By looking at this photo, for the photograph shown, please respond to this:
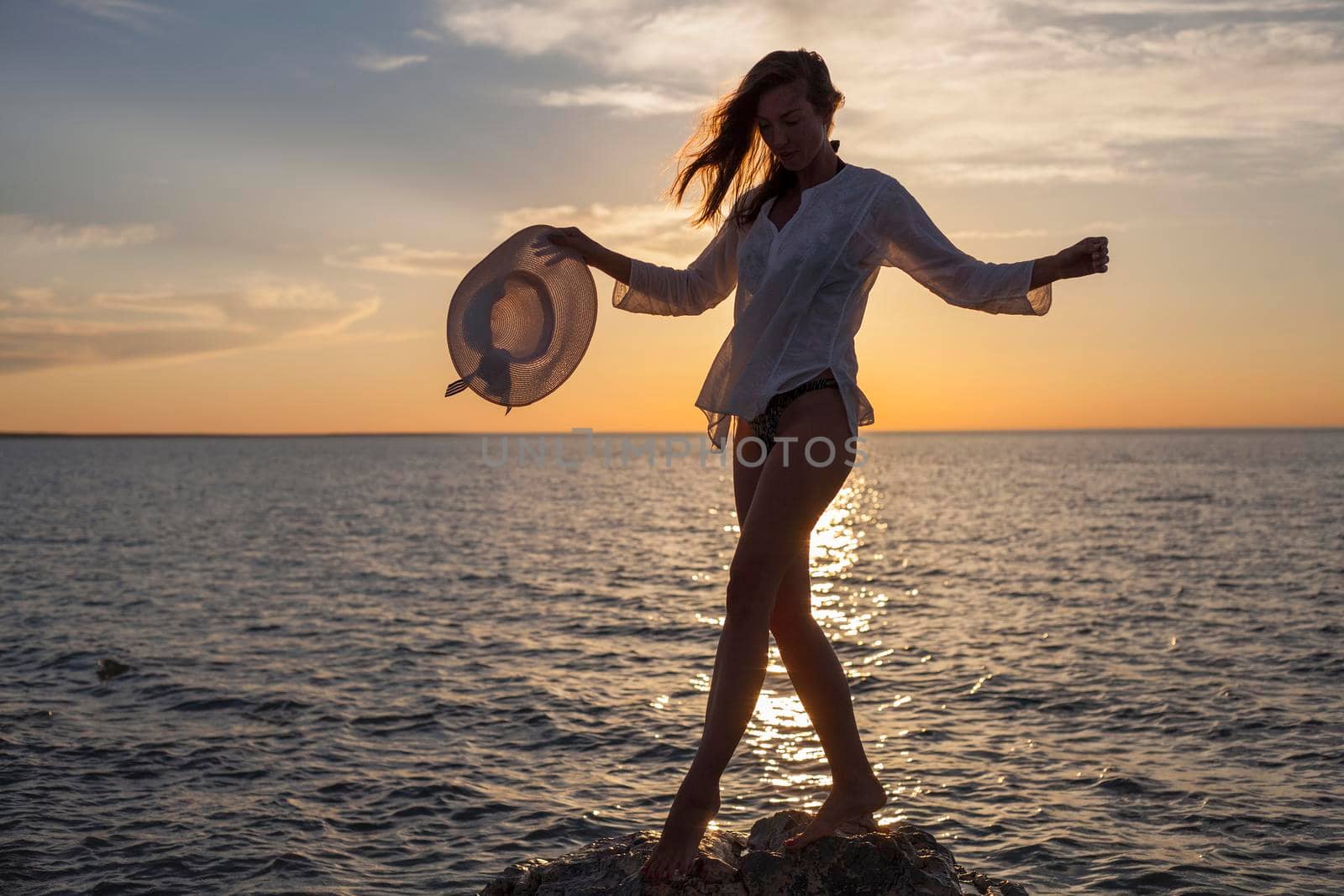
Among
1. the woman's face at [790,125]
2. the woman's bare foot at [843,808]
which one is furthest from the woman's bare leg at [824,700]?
the woman's face at [790,125]

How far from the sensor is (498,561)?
95.7ft

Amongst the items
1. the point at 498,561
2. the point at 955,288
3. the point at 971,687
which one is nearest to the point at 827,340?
the point at 955,288

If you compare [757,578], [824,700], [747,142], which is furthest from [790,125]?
[824,700]

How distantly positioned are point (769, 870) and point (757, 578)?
52.0 inches

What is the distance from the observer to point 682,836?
13.1 feet

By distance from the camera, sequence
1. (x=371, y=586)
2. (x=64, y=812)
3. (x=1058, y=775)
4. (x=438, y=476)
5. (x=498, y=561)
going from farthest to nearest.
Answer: (x=438, y=476) → (x=498, y=561) → (x=371, y=586) → (x=1058, y=775) → (x=64, y=812)

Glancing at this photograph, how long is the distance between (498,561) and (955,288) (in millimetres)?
26147

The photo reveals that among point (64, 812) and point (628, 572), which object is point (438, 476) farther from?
point (64, 812)

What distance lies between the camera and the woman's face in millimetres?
3895

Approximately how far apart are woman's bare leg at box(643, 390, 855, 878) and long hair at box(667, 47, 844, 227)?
0.88 metres

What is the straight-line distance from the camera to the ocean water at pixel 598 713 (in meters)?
7.61

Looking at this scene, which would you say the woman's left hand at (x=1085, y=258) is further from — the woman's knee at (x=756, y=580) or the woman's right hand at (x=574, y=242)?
the woman's right hand at (x=574, y=242)

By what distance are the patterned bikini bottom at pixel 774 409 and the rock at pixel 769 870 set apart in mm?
1638

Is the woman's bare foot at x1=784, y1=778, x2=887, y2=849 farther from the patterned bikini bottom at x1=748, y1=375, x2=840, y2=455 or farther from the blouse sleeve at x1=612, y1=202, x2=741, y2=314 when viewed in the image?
the blouse sleeve at x1=612, y1=202, x2=741, y2=314
